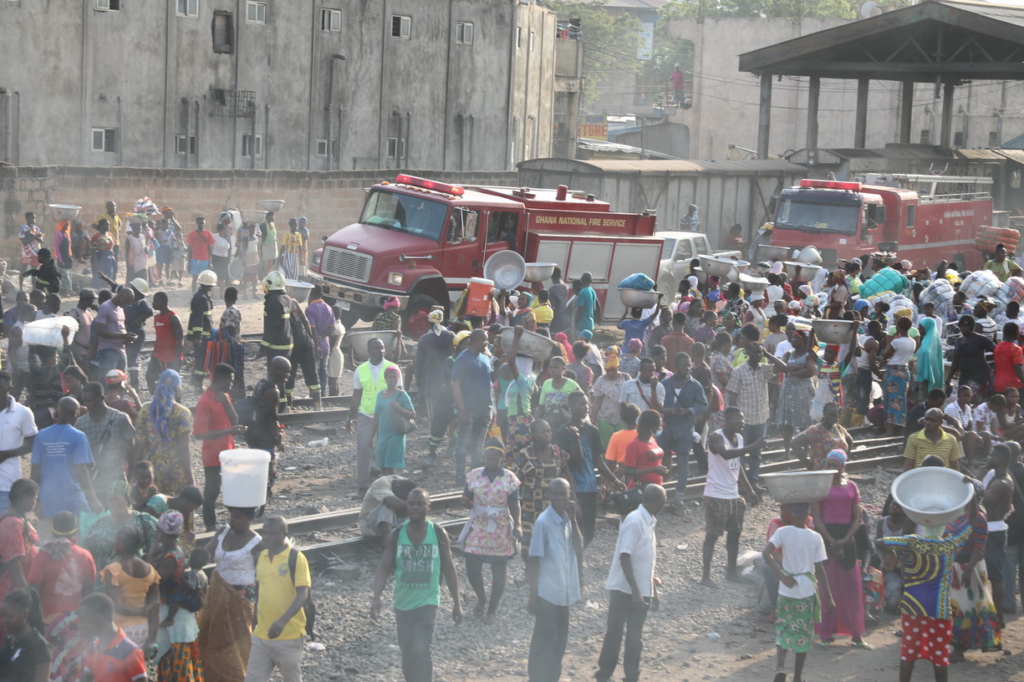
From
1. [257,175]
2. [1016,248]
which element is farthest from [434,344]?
[1016,248]

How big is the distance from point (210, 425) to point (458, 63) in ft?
112

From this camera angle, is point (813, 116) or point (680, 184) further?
point (813, 116)

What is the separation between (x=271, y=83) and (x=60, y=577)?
3263cm

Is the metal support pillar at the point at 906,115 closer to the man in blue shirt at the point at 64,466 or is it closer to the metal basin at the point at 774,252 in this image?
the metal basin at the point at 774,252

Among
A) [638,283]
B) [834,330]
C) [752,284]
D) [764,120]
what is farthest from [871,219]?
[764,120]

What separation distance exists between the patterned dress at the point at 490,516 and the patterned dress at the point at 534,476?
759mm

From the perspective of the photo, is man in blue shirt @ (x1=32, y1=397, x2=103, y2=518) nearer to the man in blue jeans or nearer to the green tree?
the man in blue jeans

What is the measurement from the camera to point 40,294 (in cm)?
1310

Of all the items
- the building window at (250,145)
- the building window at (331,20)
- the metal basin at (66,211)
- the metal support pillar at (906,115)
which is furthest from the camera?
the metal support pillar at (906,115)

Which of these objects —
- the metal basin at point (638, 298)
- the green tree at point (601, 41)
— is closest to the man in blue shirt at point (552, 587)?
the metal basin at point (638, 298)

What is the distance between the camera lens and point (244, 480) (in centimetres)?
789

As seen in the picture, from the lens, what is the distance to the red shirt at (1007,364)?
1462 centimetres

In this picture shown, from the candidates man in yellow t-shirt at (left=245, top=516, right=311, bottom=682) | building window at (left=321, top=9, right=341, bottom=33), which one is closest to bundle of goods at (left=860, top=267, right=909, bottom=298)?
man in yellow t-shirt at (left=245, top=516, right=311, bottom=682)

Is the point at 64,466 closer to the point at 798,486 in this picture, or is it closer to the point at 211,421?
the point at 211,421
